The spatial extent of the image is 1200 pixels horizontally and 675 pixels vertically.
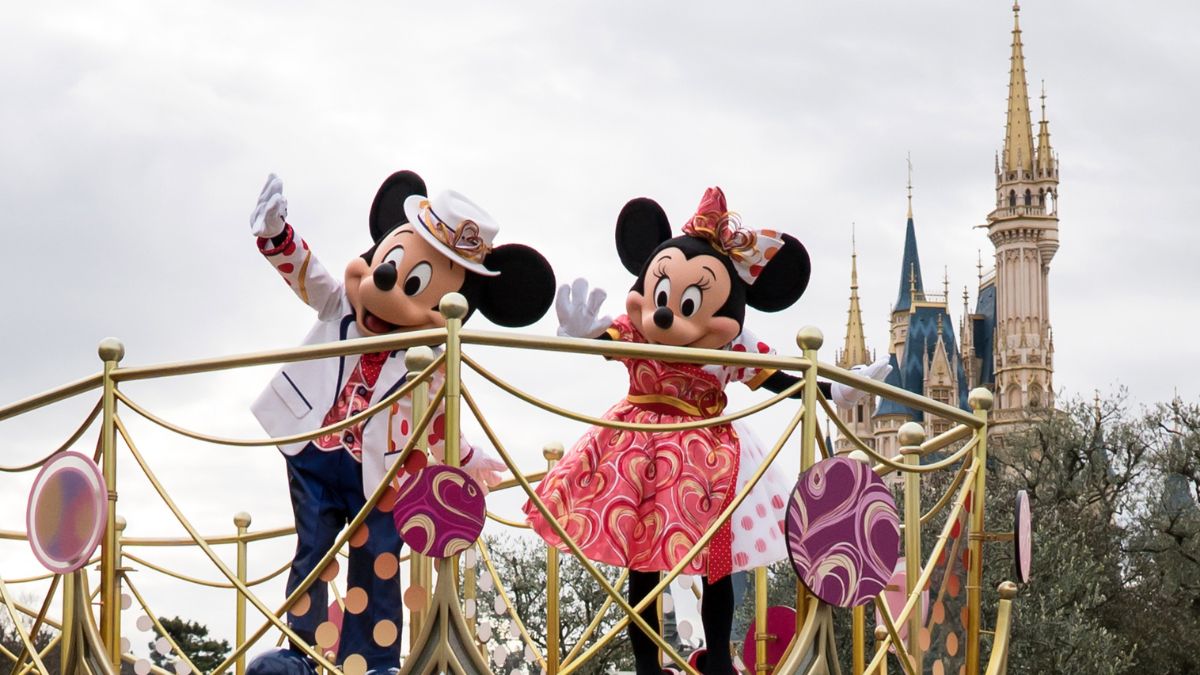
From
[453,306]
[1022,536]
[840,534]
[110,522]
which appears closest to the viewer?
[453,306]

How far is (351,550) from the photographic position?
6.97 m

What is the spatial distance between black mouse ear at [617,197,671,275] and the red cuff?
1624 mm

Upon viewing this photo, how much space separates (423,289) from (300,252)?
1.68ft

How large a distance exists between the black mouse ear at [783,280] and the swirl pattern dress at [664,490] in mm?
491

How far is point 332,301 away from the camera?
25.1ft

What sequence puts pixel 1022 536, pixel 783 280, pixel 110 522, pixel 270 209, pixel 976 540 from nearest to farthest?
pixel 110 522
pixel 270 209
pixel 976 540
pixel 1022 536
pixel 783 280

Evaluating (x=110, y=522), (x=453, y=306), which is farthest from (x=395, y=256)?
(x=110, y=522)

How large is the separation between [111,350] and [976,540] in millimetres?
3605

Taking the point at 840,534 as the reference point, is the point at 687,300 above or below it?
above

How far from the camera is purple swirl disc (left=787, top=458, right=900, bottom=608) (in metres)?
6.70

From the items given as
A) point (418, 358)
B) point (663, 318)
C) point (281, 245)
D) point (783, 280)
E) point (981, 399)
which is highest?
point (783, 280)

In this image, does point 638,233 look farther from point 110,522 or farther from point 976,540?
point 110,522

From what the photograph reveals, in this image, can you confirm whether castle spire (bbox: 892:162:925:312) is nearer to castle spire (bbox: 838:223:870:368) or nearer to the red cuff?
castle spire (bbox: 838:223:870:368)

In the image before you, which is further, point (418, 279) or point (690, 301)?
point (690, 301)
